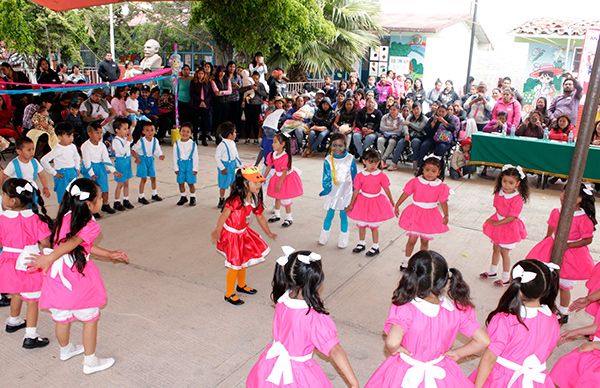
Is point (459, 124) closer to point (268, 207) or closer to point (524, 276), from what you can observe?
point (268, 207)

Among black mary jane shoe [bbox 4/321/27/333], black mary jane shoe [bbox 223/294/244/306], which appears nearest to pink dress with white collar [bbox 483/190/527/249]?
black mary jane shoe [bbox 223/294/244/306]

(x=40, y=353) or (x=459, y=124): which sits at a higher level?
(x=459, y=124)

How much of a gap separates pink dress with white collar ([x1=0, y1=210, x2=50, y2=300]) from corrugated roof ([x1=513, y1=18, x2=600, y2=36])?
19.0 metres

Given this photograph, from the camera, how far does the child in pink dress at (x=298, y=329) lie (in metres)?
2.57

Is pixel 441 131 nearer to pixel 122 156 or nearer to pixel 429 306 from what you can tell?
pixel 122 156

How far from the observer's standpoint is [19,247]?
11.9 ft

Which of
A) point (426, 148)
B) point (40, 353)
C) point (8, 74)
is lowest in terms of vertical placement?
point (40, 353)

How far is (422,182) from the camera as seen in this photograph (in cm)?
516

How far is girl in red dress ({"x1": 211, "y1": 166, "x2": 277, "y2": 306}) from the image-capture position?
4.25m

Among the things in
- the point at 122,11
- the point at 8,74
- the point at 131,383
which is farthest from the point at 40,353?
the point at 122,11

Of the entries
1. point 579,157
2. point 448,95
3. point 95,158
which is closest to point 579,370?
point 579,157

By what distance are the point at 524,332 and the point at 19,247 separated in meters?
3.27

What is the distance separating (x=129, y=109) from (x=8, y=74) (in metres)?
2.40

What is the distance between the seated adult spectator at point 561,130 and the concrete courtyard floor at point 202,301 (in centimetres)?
215
